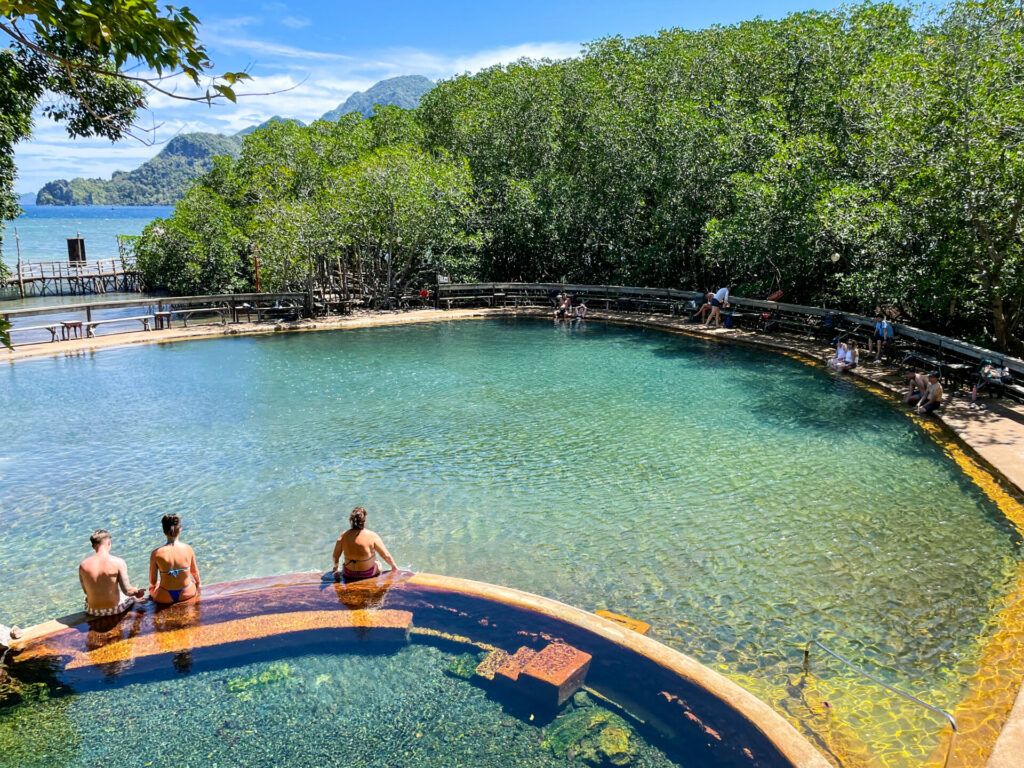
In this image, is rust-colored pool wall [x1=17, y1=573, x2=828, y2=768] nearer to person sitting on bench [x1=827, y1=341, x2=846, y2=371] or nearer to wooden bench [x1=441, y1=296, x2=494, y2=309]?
person sitting on bench [x1=827, y1=341, x2=846, y2=371]

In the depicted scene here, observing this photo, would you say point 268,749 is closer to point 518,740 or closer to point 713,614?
point 518,740

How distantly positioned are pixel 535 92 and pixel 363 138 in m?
10.8

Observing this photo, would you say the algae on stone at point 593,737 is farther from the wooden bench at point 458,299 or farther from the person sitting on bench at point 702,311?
the wooden bench at point 458,299

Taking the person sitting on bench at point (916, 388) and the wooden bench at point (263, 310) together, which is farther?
the wooden bench at point (263, 310)

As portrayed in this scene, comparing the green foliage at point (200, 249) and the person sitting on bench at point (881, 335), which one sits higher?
the green foliage at point (200, 249)

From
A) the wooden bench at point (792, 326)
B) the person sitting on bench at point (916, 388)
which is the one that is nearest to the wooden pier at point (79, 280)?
the wooden bench at point (792, 326)

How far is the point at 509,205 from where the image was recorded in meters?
31.9

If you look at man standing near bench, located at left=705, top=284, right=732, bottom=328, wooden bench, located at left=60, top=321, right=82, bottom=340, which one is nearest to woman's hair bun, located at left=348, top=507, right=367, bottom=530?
man standing near bench, located at left=705, top=284, right=732, bottom=328

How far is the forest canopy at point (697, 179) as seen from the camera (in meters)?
16.0

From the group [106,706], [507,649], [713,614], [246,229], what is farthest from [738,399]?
[246,229]

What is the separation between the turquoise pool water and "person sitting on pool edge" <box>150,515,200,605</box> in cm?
118

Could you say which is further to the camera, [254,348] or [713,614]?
[254,348]

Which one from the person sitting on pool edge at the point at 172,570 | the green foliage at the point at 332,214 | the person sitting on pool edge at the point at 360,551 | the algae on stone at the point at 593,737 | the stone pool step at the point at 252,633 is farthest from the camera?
the green foliage at the point at 332,214

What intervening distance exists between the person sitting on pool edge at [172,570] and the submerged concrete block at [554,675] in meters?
3.81
